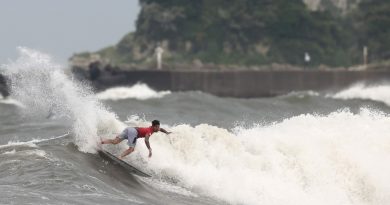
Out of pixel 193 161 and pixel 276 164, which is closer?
pixel 193 161

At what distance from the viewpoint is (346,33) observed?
93.8 meters

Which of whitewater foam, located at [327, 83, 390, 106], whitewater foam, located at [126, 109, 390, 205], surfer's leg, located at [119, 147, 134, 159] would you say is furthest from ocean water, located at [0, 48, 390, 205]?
whitewater foam, located at [327, 83, 390, 106]

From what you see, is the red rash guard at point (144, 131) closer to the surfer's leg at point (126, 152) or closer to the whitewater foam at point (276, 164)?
the surfer's leg at point (126, 152)

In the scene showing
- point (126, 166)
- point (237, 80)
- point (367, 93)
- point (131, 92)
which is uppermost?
point (237, 80)

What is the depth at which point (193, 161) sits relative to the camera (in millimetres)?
21109

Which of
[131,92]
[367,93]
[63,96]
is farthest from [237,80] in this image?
[63,96]

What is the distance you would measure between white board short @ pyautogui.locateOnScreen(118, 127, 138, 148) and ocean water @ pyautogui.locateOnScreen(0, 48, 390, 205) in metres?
0.51

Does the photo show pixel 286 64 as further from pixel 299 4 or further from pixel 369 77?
pixel 369 77

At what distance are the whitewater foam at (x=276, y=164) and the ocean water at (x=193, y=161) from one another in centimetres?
2

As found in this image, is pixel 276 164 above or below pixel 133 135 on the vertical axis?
below

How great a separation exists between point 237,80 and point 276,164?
43.2m

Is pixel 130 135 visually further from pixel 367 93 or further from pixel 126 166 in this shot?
pixel 367 93

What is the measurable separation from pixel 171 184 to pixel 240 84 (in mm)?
44604

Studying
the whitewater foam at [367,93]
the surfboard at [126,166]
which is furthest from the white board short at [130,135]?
the whitewater foam at [367,93]
